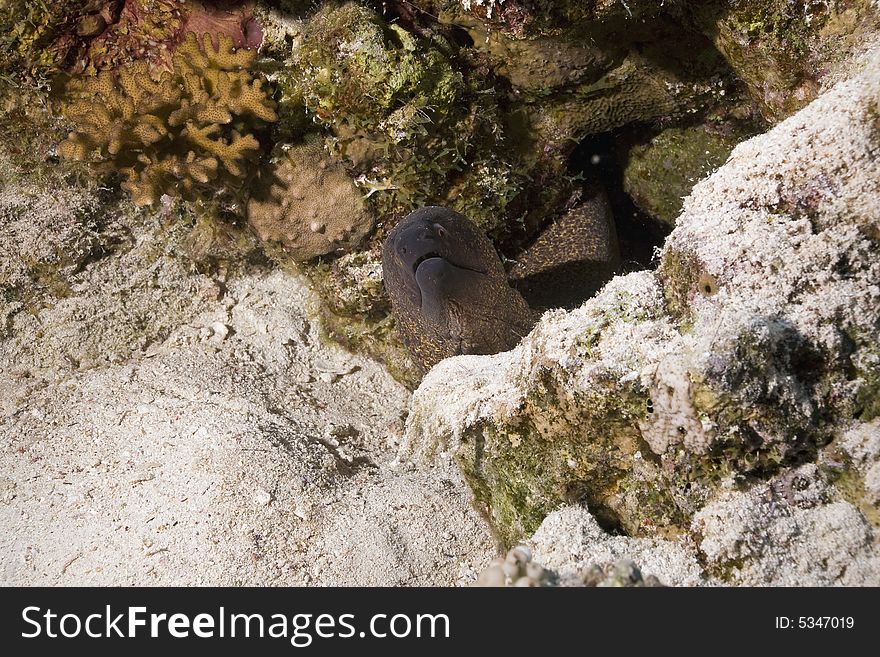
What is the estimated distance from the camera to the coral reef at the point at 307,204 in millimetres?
3564

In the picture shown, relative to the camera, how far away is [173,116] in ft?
10.9

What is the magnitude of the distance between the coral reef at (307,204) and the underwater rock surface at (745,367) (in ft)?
6.46

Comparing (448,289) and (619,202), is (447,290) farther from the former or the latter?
(619,202)

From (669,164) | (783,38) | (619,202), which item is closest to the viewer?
(783,38)

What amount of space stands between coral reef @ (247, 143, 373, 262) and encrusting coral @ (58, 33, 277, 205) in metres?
0.24

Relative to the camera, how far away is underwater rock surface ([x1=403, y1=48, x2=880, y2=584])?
1.69m

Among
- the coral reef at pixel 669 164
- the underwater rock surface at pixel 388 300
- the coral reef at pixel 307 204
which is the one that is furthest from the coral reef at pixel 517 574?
the coral reef at pixel 669 164

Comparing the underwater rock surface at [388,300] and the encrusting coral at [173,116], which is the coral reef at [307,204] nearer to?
the underwater rock surface at [388,300]

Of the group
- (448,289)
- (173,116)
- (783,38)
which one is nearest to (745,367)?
(448,289)

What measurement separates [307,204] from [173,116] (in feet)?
2.94
